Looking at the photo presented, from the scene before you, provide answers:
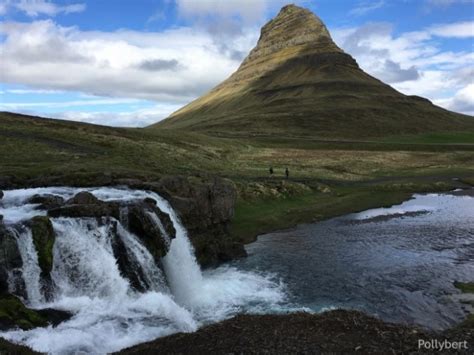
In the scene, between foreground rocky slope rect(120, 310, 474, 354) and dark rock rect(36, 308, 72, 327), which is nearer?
foreground rocky slope rect(120, 310, 474, 354)

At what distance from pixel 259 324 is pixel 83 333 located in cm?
861

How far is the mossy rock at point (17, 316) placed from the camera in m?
21.8

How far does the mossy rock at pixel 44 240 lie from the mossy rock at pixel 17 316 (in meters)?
3.11

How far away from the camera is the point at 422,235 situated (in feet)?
172

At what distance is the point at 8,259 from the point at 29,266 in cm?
127

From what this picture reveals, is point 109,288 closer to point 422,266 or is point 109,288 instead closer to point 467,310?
point 467,310

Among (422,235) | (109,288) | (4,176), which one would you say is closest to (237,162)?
(422,235)

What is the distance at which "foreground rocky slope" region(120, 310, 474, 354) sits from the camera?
19.2 m

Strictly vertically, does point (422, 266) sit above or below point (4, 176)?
below

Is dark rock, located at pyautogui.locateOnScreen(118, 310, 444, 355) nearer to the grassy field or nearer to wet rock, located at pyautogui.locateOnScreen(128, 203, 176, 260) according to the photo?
wet rock, located at pyautogui.locateOnScreen(128, 203, 176, 260)

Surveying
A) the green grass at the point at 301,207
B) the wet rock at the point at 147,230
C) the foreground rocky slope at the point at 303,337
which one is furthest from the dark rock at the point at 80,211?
the green grass at the point at 301,207

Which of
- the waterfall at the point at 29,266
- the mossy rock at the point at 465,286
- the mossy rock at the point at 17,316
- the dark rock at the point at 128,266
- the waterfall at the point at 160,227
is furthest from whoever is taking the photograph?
the waterfall at the point at 160,227

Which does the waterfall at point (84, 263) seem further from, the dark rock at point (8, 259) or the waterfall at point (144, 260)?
the dark rock at point (8, 259)

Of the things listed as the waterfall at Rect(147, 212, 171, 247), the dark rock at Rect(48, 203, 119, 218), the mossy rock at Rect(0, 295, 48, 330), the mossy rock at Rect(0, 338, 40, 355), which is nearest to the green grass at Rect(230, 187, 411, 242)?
the waterfall at Rect(147, 212, 171, 247)
